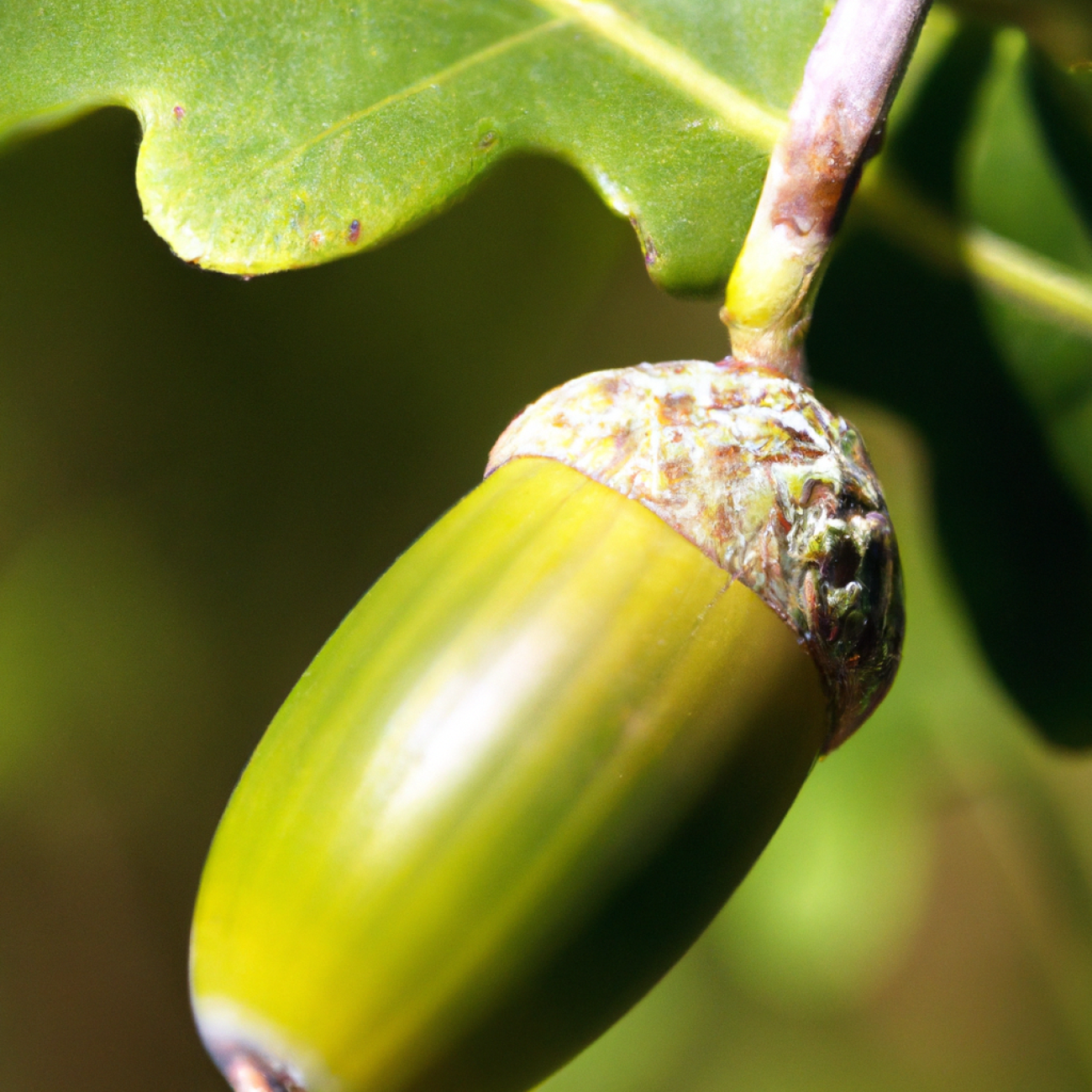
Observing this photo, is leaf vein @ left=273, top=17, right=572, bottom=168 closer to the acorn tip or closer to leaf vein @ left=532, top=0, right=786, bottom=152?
leaf vein @ left=532, top=0, right=786, bottom=152

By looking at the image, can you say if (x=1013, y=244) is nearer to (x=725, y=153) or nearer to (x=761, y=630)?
(x=725, y=153)

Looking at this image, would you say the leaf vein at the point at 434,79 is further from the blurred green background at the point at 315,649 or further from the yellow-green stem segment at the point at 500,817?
the blurred green background at the point at 315,649

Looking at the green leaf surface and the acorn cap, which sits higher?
the green leaf surface

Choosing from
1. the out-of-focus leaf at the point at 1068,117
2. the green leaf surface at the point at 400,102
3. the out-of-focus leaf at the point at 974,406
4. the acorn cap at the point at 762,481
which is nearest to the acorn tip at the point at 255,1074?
the acorn cap at the point at 762,481

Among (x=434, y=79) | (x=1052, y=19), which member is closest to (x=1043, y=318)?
(x=1052, y=19)

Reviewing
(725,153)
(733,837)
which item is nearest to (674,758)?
(733,837)

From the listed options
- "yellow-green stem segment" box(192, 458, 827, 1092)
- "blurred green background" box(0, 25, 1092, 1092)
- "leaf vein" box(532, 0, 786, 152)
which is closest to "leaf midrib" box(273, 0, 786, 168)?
"leaf vein" box(532, 0, 786, 152)
